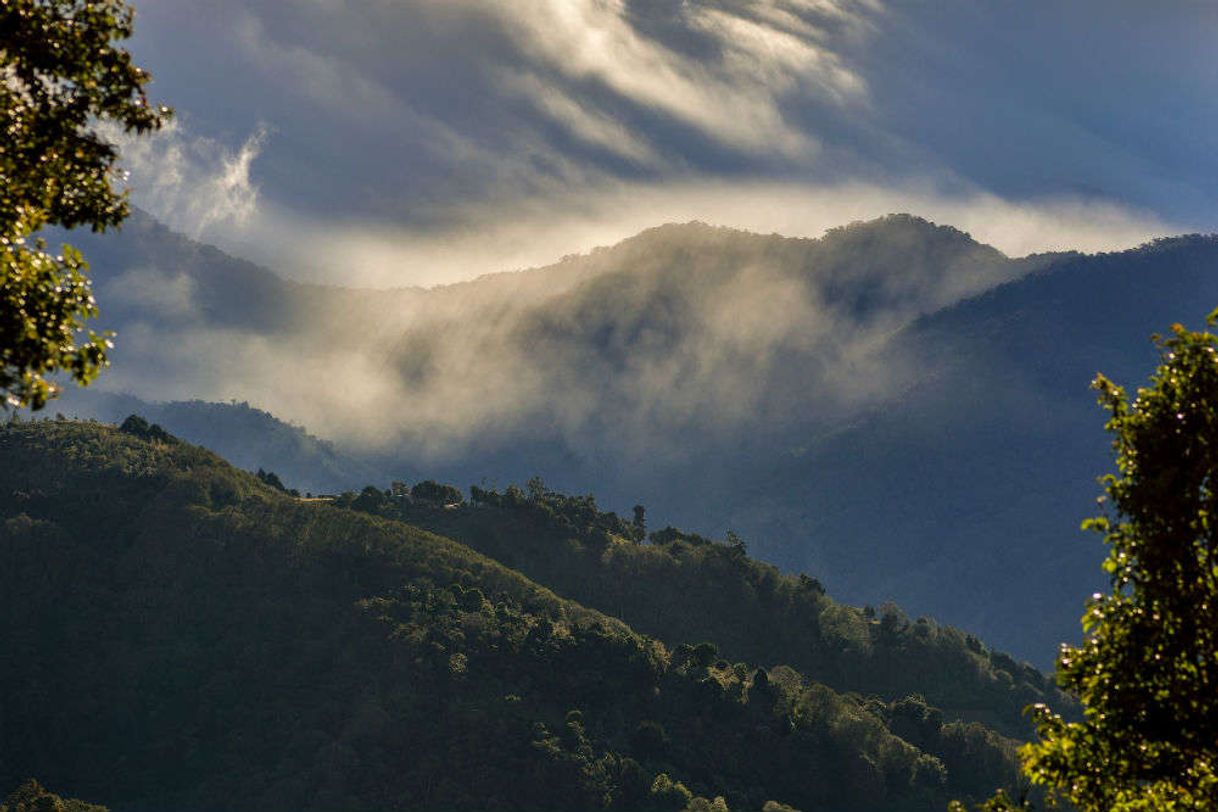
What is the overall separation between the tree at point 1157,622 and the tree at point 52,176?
19664 mm

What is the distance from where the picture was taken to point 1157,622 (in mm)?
24453

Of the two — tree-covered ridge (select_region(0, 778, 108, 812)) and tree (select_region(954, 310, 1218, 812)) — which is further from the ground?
tree (select_region(954, 310, 1218, 812))

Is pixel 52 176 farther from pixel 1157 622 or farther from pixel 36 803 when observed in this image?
pixel 36 803

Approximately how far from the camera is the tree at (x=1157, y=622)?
24.0m

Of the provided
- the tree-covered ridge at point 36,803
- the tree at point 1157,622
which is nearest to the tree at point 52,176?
the tree at point 1157,622

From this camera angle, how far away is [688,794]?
19075 cm

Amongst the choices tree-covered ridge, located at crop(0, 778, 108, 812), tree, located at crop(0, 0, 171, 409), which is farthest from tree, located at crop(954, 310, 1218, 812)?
tree-covered ridge, located at crop(0, 778, 108, 812)

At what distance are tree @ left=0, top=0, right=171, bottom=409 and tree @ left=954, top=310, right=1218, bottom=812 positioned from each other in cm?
1966

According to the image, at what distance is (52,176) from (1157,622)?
77.0ft

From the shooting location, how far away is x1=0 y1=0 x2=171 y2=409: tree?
904 inches

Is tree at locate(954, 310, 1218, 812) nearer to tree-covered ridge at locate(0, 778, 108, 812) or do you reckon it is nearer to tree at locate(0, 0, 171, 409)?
tree at locate(0, 0, 171, 409)

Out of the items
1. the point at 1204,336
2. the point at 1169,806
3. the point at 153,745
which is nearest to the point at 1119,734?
the point at 1169,806

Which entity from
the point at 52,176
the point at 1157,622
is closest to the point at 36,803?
the point at 52,176

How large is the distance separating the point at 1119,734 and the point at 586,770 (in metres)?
177
